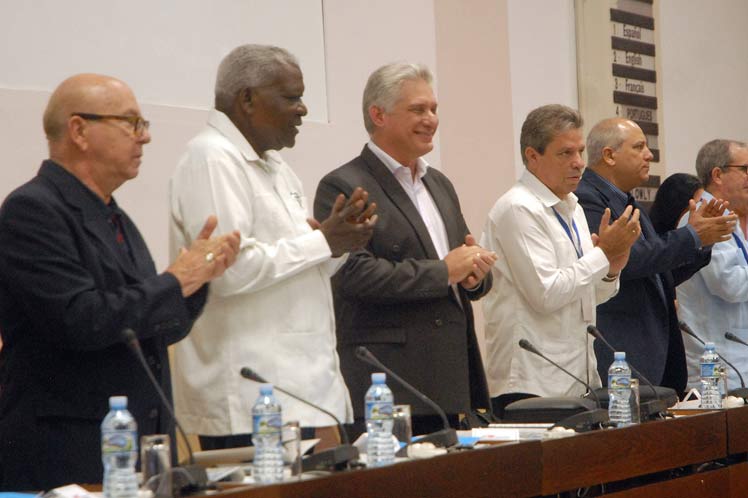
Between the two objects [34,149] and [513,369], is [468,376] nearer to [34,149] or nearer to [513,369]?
[513,369]

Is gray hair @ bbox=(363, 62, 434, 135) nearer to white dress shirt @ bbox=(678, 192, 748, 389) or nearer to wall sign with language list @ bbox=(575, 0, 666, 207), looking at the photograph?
white dress shirt @ bbox=(678, 192, 748, 389)

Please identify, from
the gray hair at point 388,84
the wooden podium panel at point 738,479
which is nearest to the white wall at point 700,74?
the gray hair at point 388,84

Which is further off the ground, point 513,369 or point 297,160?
point 297,160

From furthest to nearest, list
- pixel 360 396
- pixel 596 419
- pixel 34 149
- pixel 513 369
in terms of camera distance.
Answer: pixel 513 369 → pixel 34 149 → pixel 360 396 → pixel 596 419

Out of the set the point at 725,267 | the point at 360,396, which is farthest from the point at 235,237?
the point at 725,267

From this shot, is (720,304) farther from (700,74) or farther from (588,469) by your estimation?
(700,74)

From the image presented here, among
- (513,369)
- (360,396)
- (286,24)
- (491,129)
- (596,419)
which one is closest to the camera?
(596,419)

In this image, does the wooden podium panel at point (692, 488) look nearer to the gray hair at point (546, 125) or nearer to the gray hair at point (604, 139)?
the gray hair at point (546, 125)

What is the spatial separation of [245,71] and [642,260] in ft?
6.10

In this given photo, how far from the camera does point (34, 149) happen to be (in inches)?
150

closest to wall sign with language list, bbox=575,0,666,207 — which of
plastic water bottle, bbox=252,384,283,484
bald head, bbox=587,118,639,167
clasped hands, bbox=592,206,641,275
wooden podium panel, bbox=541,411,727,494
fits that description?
bald head, bbox=587,118,639,167

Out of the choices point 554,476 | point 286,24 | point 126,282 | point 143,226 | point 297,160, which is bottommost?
point 554,476

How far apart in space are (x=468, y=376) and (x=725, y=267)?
1.82 m

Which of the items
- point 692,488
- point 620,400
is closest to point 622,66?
point 620,400
